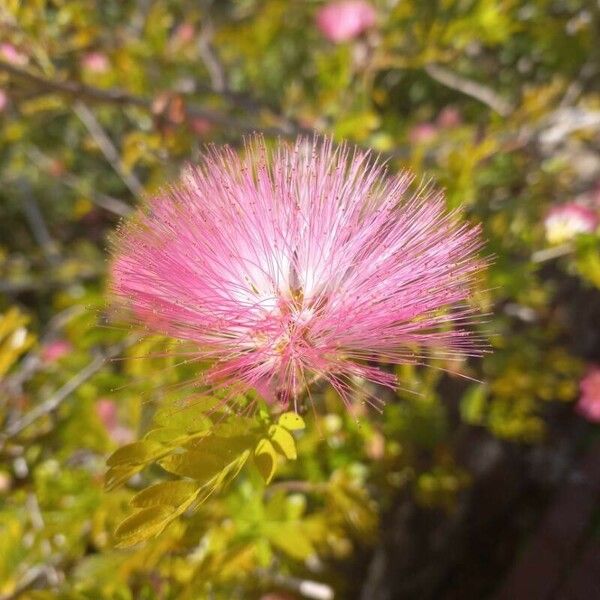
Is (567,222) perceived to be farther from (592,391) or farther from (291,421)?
(291,421)

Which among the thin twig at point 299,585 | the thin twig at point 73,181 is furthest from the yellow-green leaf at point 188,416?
the thin twig at point 73,181

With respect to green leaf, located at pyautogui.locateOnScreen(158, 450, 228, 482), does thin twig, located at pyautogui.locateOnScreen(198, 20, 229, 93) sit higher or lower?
higher

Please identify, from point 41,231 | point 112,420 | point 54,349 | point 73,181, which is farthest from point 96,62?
point 112,420

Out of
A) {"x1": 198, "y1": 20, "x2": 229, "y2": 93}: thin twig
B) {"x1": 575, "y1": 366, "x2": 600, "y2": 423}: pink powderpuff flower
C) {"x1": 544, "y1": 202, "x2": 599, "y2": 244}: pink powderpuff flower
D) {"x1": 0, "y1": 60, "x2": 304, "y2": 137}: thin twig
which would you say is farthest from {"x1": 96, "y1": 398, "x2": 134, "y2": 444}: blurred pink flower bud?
{"x1": 575, "y1": 366, "x2": 600, "y2": 423}: pink powderpuff flower

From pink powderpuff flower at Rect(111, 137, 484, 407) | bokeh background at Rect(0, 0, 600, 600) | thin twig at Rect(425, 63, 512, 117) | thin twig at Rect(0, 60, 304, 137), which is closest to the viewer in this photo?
pink powderpuff flower at Rect(111, 137, 484, 407)

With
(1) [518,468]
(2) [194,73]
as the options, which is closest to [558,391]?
(1) [518,468]

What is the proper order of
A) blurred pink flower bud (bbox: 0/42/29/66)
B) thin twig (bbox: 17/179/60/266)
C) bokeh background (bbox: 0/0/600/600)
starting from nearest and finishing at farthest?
1. bokeh background (bbox: 0/0/600/600)
2. blurred pink flower bud (bbox: 0/42/29/66)
3. thin twig (bbox: 17/179/60/266)

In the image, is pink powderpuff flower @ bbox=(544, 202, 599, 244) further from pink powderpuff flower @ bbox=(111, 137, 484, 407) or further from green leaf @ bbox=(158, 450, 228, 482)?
green leaf @ bbox=(158, 450, 228, 482)
